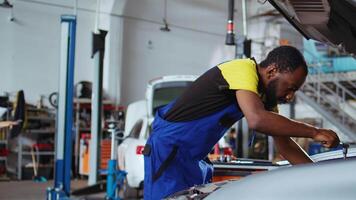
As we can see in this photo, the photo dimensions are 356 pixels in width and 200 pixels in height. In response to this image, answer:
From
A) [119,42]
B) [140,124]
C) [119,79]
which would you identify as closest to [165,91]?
[140,124]

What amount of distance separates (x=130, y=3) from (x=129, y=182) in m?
7.83

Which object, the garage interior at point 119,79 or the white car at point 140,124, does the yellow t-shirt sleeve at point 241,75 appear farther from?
the garage interior at point 119,79

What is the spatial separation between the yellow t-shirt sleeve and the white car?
16.2 feet

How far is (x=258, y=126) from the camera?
196cm

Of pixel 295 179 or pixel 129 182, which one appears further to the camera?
pixel 129 182

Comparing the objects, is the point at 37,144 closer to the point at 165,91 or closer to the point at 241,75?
the point at 165,91

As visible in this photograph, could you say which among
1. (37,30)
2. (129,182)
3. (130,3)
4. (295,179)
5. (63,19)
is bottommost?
(129,182)

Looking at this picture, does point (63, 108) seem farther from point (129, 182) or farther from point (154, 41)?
point (154, 41)

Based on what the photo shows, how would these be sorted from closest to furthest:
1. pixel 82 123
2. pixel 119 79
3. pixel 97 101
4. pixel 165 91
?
pixel 97 101, pixel 165 91, pixel 82 123, pixel 119 79

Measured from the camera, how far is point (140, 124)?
9055 mm

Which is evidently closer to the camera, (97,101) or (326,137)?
(326,137)

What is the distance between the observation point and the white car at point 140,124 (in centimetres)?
756

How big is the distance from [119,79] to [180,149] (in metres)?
12.0

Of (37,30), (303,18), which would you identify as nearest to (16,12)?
(37,30)
